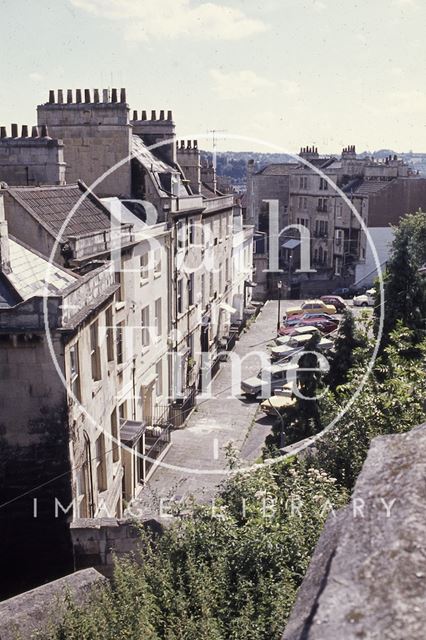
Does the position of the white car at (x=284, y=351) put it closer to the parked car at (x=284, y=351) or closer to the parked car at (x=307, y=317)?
the parked car at (x=284, y=351)

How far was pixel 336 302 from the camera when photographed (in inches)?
2218

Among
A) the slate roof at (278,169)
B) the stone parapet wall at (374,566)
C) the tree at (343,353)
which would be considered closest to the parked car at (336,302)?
the slate roof at (278,169)

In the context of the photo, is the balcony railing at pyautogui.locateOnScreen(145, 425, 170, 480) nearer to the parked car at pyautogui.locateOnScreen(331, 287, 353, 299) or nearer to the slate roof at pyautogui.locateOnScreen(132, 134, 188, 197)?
the slate roof at pyautogui.locateOnScreen(132, 134, 188, 197)

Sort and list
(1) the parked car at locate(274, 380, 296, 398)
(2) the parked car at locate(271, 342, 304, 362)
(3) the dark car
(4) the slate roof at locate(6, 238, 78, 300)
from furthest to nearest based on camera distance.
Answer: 1. (3) the dark car
2. (2) the parked car at locate(271, 342, 304, 362)
3. (1) the parked car at locate(274, 380, 296, 398)
4. (4) the slate roof at locate(6, 238, 78, 300)

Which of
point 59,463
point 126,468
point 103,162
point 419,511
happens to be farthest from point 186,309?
point 419,511

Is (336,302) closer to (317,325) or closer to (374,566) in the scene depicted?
(317,325)

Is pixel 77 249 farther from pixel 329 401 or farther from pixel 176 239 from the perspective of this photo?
pixel 176 239

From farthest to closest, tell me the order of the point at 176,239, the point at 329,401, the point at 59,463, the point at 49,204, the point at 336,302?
the point at 336,302, the point at 176,239, the point at 49,204, the point at 329,401, the point at 59,463

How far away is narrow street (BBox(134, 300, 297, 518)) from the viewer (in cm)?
2542

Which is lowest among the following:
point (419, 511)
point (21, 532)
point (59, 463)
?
point (21, 532)

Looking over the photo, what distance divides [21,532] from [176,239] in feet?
63.8

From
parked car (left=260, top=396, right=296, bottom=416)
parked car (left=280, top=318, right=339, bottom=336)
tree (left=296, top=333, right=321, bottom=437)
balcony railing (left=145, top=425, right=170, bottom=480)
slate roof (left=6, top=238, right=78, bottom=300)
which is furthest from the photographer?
parked car (left=280, top=318, right=339, bottom=336)

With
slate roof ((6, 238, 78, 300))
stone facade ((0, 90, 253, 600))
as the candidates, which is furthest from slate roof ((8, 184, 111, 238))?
slate roof ((6, 238, 78, 300))

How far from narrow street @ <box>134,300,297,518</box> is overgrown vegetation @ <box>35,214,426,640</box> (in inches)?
348
